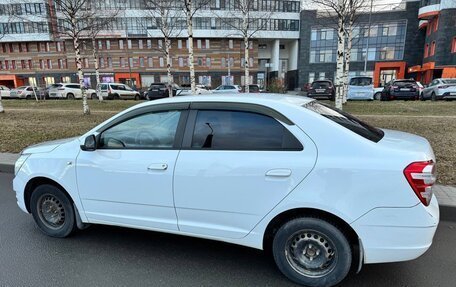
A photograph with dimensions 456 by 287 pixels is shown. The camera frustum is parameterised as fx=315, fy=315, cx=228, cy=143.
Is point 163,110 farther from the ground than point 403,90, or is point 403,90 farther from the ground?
point 163,110

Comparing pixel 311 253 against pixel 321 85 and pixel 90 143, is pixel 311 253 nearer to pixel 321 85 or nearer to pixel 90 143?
pixel 90 143

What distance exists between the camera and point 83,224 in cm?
353

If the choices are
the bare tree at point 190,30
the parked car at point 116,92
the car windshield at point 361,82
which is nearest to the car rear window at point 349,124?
the bare tree at point 190,30

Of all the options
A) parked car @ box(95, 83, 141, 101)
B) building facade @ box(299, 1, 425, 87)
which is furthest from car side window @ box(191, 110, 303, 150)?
building facade @ box(299, 1, 425, 87)

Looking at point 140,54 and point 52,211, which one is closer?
point 52,211

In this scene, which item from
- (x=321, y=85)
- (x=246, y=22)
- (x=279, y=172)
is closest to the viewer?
(x=279, y=172)

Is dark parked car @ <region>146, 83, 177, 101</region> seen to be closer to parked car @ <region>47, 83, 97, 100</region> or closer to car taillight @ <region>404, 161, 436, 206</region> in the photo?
parked car @ <region>47, 83, 97, 100</region>

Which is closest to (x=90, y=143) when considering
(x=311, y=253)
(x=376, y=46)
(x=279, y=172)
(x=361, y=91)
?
(x=279, y=172)

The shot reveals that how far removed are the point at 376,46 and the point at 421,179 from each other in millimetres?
54852

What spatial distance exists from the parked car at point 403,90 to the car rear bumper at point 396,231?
20387 millimetres

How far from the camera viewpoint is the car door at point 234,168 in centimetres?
257

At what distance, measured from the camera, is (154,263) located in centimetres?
309

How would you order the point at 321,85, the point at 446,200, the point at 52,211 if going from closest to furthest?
the point at 52,211
the point at 446,200
the point at 321,85

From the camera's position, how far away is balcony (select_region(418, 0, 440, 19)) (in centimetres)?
3897
